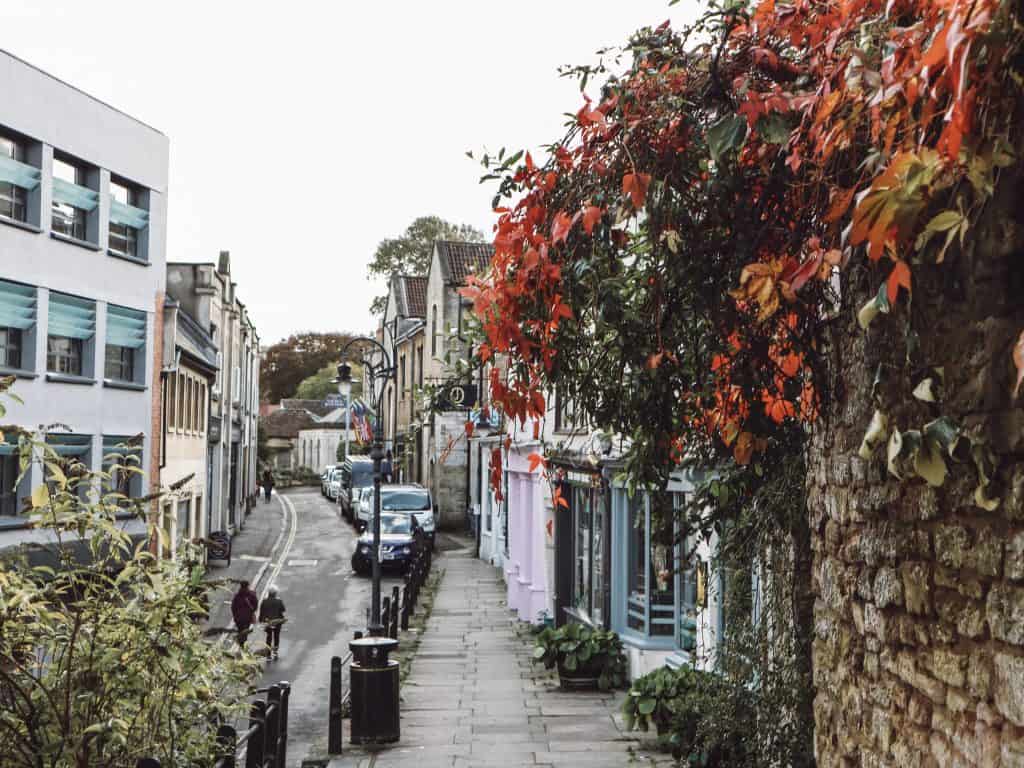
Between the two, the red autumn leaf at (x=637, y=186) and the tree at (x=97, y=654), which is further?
the tree at (x=97, y=654)

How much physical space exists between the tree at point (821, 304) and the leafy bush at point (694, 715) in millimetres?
411

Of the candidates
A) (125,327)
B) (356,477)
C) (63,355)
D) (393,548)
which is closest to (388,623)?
(63,355)

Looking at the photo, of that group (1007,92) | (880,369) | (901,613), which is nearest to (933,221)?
(1007,92)

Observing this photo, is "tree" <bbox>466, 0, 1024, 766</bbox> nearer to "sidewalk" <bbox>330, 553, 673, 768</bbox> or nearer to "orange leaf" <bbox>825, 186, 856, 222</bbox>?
"orange leaf" <bbox>825, 186, 856, 222</bbox>

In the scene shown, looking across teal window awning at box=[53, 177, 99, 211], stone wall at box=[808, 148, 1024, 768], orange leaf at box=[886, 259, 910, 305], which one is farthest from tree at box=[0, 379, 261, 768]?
teal window awning at box=[53, 177, 99, 211]

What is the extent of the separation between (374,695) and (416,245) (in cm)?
5412

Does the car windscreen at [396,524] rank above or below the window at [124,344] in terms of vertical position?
below

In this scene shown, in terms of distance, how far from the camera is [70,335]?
2695cm

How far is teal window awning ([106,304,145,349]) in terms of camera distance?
2848cm

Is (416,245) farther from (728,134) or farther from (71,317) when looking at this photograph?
(728,134)

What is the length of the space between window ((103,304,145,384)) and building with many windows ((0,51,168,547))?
0.03 meters

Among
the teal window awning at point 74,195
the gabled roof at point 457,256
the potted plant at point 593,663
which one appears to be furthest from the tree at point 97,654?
the gabled roof at point 457,256

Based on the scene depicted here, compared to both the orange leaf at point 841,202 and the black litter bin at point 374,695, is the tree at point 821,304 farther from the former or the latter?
the black litter bin at point 374,695

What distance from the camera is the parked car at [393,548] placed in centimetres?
3300
